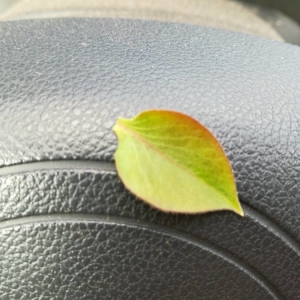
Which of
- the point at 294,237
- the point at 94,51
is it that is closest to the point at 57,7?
the point at 94,51

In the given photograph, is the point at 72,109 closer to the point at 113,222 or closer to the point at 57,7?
the point at 113,222

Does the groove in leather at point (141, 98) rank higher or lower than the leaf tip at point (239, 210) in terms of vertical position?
higher

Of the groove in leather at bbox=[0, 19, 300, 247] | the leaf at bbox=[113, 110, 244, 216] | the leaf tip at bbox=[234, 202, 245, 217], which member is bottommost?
the leaf tip at bbox=[234, 202, 245, 217]

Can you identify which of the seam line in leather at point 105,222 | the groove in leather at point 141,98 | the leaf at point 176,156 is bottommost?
the seam line in leather at point 105,222

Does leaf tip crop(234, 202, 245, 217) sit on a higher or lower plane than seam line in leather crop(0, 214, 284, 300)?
higher
